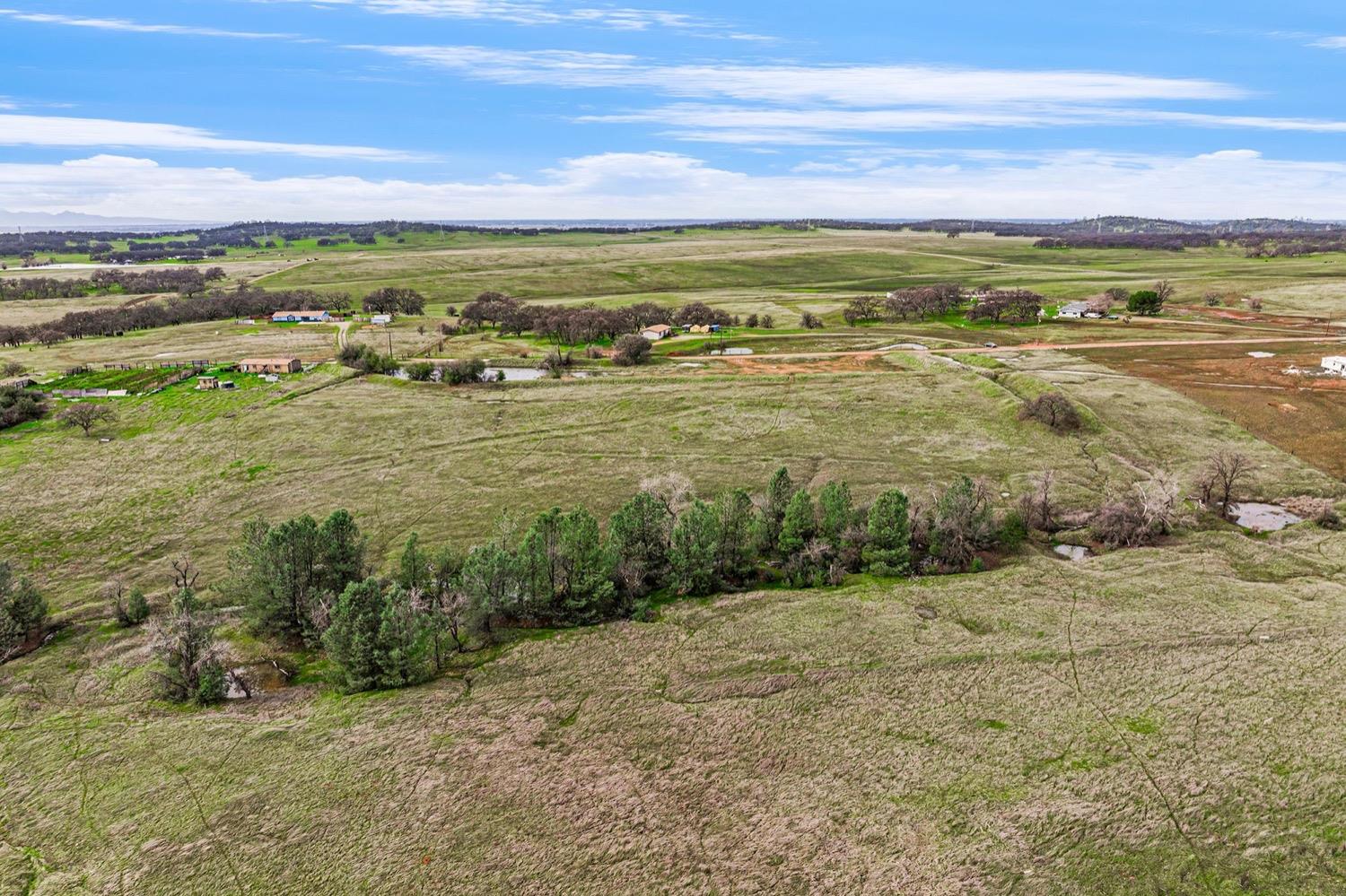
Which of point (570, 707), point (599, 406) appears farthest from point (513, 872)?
A: point (599, 406)

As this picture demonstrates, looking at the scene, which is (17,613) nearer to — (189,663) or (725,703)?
(189,663)

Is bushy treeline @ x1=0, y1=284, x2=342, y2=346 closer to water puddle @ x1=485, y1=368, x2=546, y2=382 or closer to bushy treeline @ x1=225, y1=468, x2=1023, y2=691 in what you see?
water puddle @ x1=485, y1=368, x2=546, y2=382

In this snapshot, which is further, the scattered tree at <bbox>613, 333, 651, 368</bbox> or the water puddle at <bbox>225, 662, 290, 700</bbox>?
the scattered tree at <bbox>613, 333, 651, 368</bbox>

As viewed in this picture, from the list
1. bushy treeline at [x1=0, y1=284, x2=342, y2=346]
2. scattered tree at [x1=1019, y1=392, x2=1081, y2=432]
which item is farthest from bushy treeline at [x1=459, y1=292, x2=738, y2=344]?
scattered tree at [x1=1019, y1=392, x2=1081, y2=432]

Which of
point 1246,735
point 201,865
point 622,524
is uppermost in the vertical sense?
point 622,524

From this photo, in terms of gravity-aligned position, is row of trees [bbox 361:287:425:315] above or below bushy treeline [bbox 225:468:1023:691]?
above

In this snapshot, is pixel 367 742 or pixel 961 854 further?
pixel 367 742

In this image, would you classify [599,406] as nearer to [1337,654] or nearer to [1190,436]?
[1190,436]
